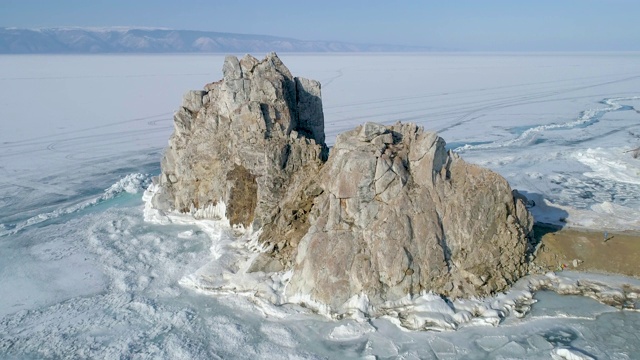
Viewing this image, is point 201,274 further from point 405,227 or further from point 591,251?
point 591,251

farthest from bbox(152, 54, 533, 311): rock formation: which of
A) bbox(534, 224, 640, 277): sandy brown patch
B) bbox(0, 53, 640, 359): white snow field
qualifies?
bbox(534, 224, 640, 277): sandy brown patch

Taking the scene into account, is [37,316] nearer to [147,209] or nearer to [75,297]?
[75,297]

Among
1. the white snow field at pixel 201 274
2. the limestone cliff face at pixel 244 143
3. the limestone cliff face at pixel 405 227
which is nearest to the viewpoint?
the white snow field at pixel 201 274

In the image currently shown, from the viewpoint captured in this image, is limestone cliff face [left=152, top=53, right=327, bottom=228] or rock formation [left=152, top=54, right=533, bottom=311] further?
limestone cliff face [left=152, top=53, right=327, bottom=228]

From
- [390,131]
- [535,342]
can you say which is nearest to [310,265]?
[390,131]

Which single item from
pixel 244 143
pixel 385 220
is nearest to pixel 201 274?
pixel 244 143

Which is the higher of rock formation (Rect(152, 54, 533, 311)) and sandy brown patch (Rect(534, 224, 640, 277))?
rock formation (Rect(152, 54, 533, 311))

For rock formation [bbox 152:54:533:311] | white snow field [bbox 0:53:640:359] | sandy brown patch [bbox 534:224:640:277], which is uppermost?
rock formation [bbox 152:54:533:311]

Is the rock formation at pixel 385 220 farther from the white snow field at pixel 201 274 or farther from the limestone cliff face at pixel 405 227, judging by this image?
the white snow field at pixel 201 274

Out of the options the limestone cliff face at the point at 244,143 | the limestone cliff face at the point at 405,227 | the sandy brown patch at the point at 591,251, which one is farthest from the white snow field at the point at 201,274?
the limestone cliff face at the point at 244,143

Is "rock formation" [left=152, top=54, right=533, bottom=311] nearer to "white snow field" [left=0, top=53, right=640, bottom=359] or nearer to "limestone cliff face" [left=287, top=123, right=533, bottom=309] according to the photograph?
"limestone cliff face" [left=287, top=123, right=533, bottom=309]
